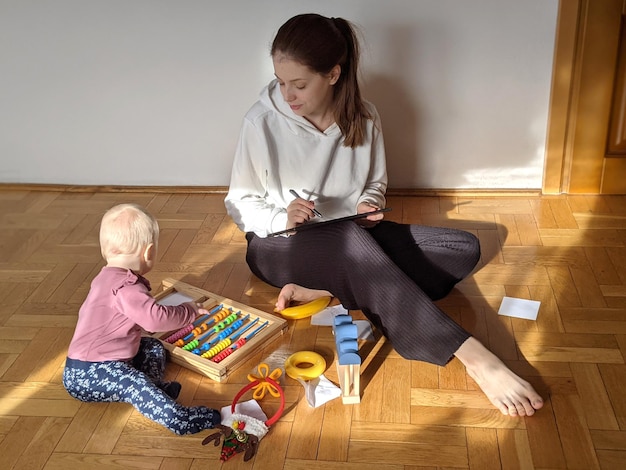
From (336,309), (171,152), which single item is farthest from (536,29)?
(171,152)

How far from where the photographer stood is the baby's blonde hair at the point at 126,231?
1.58 meters

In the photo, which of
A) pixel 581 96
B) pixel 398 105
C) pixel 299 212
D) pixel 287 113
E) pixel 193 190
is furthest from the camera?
pixel 193 190

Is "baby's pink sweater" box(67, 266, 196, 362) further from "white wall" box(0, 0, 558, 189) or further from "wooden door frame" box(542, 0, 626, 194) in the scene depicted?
"wooden door frame" box(542, 0, 626, 194)

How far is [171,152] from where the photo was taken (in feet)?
8.73

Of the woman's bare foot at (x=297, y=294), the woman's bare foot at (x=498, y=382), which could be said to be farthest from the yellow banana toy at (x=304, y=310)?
the woman's bare foot at (x=498, y=382)

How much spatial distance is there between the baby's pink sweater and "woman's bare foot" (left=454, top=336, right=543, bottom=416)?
642 millimetres

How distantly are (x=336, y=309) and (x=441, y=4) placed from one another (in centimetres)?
103

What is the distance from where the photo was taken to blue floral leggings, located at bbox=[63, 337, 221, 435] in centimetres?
154

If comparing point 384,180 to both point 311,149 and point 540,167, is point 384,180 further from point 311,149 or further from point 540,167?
point 540,167

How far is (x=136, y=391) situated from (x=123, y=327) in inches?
5.7

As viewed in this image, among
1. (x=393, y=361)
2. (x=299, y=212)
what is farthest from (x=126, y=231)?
(x=393, y=361)

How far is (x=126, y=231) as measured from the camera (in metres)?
1.58

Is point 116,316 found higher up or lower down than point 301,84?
lower down

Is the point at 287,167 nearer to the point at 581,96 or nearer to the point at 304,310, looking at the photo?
the point at 304,310
